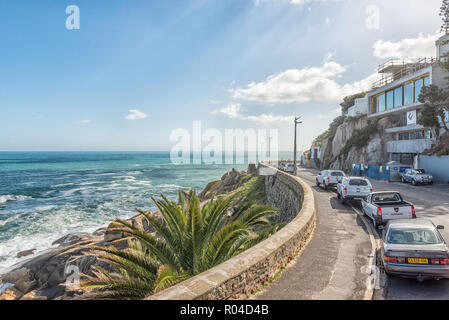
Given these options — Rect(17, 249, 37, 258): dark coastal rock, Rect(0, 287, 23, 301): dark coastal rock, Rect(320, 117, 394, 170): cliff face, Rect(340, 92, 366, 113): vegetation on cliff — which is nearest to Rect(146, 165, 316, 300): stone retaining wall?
Rect(0, 287, 23, 301): dark coastal rock

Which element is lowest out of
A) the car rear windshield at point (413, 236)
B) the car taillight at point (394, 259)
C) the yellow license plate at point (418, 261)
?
the car taillight at point (394, 259)

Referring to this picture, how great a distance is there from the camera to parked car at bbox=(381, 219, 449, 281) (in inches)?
226

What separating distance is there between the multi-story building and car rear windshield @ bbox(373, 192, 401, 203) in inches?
918

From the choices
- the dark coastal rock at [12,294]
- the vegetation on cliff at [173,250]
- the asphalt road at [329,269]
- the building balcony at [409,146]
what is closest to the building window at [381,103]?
the building balcony at [409,146]

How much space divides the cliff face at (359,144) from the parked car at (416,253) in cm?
3518

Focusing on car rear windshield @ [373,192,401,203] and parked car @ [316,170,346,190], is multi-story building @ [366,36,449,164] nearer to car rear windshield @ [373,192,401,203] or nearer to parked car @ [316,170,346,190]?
parked car @ [316,170,346,190]

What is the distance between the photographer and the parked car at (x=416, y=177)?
24.1 m

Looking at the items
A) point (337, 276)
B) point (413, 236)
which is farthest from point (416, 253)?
point (337, 276)

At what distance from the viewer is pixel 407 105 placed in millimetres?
33906

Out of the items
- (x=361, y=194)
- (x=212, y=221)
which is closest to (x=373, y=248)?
(x=212, y=221)

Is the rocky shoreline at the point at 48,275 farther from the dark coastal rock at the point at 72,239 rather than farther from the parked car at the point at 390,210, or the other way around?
the parked car at the point at 390,210

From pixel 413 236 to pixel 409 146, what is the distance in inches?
1244

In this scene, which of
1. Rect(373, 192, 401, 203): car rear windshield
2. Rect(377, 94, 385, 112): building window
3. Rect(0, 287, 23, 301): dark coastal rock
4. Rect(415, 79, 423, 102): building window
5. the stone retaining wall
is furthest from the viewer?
Rect(377, 94, 385, 112): building window
